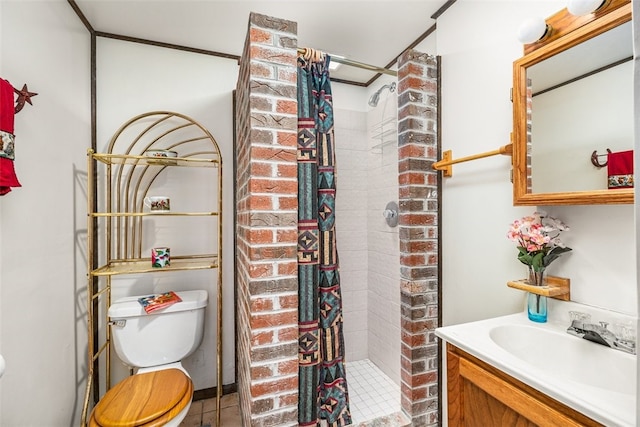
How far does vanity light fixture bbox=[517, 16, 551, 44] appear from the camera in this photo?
3.50 ft

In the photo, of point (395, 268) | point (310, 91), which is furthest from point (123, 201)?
point (395, 268)

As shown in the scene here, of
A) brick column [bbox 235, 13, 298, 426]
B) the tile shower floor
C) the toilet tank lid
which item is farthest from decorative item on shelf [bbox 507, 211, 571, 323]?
the toilet tank lid

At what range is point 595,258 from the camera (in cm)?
104

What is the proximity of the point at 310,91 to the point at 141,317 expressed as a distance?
5.26 ft

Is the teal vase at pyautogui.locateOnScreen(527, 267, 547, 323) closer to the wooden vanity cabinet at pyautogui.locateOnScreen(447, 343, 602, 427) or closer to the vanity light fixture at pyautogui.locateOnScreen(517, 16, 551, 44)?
the wooden vanity cabinet at pyautogui.locateOnScreen(447, 343, 602, 427)

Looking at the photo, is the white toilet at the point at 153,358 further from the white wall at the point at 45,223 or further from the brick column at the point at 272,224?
the brick column at the point at 272,224

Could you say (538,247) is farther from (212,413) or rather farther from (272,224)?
(212,413)

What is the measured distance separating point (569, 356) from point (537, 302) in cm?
21

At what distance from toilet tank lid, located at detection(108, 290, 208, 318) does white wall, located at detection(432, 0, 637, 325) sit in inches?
59.9

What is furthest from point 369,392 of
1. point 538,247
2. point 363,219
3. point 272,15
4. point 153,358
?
point 272,15

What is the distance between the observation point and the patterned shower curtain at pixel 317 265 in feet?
4.56

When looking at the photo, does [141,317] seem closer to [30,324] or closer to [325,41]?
[30,324]

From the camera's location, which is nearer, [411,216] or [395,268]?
[411,216]

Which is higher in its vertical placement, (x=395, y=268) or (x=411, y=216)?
(x=411, y=216)
